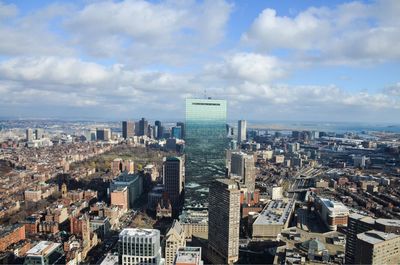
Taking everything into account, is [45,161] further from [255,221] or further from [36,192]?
[255,221]

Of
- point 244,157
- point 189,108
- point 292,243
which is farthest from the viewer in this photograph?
point 244,157

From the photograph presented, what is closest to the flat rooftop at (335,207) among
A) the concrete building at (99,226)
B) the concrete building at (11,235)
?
the concrete building at (99,226)

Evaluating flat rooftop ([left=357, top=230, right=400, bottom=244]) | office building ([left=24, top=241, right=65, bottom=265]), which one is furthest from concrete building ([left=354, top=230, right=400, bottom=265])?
office building ([left=24, top=241, right=65, bottom=265])

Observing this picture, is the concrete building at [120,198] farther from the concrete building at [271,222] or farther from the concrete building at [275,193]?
the concrete building at [275,193]

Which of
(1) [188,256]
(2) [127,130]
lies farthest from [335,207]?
(2) [127,130]

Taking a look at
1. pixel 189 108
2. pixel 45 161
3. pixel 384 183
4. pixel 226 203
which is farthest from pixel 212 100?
pixel 45 161
